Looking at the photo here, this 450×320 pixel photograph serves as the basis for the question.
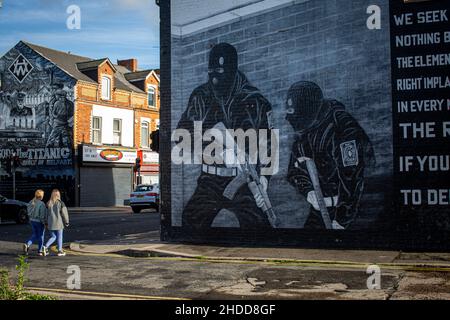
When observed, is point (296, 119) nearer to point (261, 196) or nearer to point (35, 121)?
point (261, 196)

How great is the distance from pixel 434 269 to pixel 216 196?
630 cm

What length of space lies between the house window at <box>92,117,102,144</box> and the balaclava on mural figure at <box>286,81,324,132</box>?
85.3 ft

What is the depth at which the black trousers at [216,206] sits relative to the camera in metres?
14.9

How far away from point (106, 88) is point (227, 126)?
85.6 ft

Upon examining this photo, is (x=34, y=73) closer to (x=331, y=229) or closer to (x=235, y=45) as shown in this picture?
(x=235, y=45)

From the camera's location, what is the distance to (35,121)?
37.7m

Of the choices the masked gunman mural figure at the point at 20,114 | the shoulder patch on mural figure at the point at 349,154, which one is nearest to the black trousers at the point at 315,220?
the shoulder patch on mural figure at the point at 349,154

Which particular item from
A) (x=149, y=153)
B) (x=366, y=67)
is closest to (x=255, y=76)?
(x=366, y=67)

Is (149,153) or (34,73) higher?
(34,73)

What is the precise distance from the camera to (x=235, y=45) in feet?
50.0

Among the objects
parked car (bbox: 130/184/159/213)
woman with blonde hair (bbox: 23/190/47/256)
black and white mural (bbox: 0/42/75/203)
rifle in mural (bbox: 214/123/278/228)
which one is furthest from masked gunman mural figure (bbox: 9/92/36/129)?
rifle in mural (bbox: 214/123/278/228)

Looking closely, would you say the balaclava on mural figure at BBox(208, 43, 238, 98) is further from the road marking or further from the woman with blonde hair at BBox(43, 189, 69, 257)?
the road marking

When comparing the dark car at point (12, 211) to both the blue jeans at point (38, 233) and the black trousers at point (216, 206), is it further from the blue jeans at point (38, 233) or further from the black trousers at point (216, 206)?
the black trousers at point (216, 206)

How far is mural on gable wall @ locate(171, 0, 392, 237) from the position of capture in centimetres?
1373
